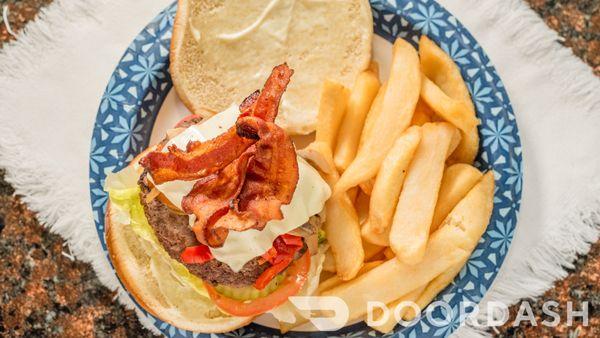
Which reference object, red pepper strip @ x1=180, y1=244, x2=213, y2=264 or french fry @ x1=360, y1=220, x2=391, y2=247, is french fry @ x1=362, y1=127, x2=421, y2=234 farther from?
red pepper strip @ x1=180, y1=244, x2=213, y2=264

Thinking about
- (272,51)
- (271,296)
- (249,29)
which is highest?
(249,29)

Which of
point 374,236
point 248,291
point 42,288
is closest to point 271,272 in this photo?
point 248,291

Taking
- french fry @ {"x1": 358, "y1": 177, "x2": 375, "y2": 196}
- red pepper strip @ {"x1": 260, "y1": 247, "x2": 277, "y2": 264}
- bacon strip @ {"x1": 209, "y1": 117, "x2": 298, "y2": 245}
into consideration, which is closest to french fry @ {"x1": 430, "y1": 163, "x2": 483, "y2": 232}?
french fry @ {"x1": 358, "y1": 177, "x2": 375, "y2": 196}

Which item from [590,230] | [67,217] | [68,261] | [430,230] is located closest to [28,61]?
[67,217]

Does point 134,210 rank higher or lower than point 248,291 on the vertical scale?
higher

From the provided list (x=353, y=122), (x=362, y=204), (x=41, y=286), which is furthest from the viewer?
(x=41, y=286)

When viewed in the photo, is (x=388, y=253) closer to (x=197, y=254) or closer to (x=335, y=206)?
(x=335, y=206)

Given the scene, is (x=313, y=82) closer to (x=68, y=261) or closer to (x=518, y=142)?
(x=518, y=142)
